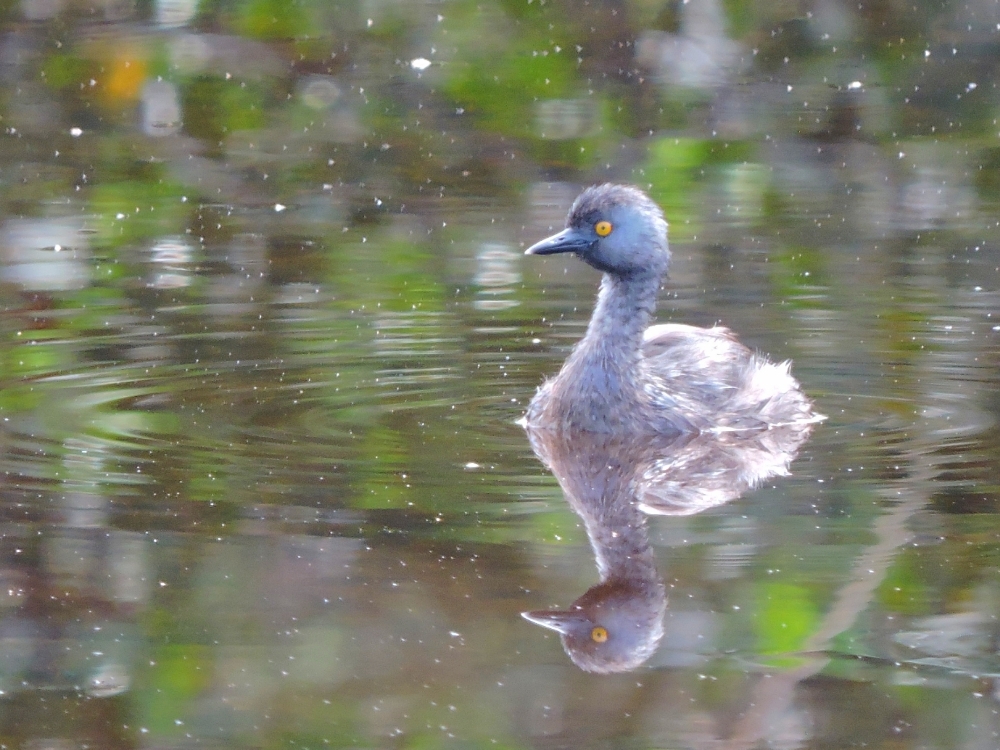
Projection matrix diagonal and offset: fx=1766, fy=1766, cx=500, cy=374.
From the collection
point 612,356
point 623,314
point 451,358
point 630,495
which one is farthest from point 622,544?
point 451,358

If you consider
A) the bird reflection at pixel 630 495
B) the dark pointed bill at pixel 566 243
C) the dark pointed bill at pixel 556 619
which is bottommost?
the bird reflection at pixel 630 495

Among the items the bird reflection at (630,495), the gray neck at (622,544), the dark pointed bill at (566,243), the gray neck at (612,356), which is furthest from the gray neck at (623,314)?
the gray neck at (622,544)

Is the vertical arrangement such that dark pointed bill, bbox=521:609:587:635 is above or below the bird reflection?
above

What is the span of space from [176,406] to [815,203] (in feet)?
19.4

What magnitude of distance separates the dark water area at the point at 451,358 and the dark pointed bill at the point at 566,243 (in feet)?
2.18

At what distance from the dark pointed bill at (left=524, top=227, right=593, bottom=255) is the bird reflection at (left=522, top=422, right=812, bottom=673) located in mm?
806

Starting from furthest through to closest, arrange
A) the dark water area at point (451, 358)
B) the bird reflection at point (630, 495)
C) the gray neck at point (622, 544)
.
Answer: the gray neck at point (622, 544)
the bird reflection at point (630, 495)
the dark water area at point (451, 358)

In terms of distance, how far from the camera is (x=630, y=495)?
20.7 ft

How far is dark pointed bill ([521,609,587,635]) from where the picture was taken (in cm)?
484

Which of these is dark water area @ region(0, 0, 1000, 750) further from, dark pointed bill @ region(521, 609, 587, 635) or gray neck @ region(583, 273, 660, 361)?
gray neck @ region(583, 273, 660, 361)

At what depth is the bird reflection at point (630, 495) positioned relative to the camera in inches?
191

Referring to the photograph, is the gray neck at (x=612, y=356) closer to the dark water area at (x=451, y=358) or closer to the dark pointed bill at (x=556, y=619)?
the dark water area at (x=451, y=358)

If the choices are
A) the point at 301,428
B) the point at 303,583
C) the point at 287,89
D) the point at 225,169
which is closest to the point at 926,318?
the point at 301,428

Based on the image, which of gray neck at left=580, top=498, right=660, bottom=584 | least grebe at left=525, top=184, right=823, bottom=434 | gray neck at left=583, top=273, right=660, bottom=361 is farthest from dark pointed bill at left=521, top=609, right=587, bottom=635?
gray neck at left=583, top=273, right=660, bottom=361
